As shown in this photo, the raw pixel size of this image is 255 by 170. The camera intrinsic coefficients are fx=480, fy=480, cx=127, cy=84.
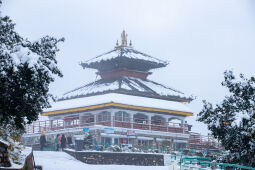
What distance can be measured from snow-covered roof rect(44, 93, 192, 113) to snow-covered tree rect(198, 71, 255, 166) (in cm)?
1942

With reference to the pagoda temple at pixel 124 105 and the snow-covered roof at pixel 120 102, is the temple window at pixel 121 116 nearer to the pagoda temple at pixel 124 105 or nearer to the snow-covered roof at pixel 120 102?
the pagoda temple at pixel 124 105

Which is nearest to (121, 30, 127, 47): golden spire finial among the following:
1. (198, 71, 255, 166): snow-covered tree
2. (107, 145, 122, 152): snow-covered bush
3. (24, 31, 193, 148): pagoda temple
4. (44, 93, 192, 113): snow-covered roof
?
(24, 31, 193, 148): pagoda temple

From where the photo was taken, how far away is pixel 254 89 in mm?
21859

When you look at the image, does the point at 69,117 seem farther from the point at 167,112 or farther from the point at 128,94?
the point at 167,112

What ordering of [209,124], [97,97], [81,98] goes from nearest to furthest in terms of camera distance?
1. [209,124]
2. [97,97]
3. [81,98]

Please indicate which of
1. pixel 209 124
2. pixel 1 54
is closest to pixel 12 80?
pixel 1 54

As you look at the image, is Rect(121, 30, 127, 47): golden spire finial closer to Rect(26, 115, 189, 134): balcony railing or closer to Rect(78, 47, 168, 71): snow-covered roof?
Rect(78, 47, 168, 71): snow-covered roof

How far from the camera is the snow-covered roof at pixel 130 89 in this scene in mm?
45500

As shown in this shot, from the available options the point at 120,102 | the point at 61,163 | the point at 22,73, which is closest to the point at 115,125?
the point at 120,102

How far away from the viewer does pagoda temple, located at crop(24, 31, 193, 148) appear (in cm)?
4197

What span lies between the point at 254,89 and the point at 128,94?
79.9ft

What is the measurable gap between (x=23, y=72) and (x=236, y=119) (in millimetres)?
10206

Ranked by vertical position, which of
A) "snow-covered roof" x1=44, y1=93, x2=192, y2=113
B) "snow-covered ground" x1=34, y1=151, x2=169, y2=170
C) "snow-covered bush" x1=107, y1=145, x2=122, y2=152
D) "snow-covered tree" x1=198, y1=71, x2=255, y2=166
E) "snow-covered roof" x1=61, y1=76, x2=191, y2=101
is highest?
"snow-covered roof" x1=61, y1=76, x2=191, y2=101

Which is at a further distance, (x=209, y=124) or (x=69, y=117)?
(x=69, y=117)
